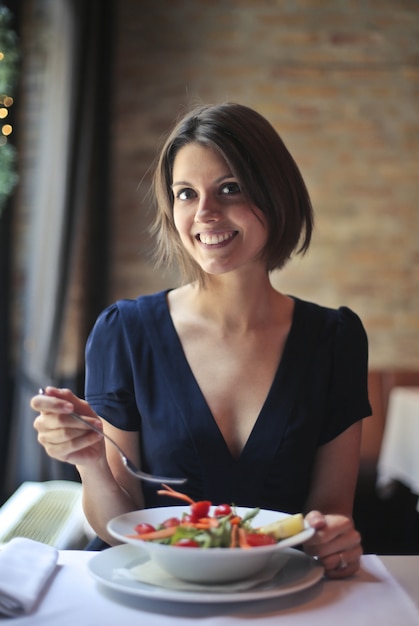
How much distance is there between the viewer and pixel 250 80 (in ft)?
15.5

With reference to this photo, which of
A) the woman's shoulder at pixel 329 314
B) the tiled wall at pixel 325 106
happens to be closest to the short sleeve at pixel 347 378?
the woman's shoulder at pixel 329 314

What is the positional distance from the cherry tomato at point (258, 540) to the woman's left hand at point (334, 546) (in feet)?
0.35

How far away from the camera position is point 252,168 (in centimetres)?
146

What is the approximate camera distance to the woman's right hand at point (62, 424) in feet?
3.43

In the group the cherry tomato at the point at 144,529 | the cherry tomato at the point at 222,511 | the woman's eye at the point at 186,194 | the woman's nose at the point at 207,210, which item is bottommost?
the cherry tomato at the point at 144,529

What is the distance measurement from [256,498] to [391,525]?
8.57 feet

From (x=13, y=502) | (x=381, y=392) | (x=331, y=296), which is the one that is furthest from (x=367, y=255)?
(x=13, y=502)

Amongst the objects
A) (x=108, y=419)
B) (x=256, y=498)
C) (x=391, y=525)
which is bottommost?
(x=391, y=525)

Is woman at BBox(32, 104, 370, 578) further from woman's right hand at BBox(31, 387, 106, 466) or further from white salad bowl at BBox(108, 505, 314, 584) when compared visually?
white salad bowl at BBox(108, 505, 314, 584)

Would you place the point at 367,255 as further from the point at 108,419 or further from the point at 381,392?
the point at 108,419

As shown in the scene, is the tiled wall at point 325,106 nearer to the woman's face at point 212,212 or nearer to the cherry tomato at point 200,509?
the woman's face at point 212,212

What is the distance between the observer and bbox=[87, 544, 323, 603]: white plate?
0.84 metres

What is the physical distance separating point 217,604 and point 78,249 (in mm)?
3579

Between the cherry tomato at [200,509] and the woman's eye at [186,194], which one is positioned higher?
the woman's eye at [186,194]
